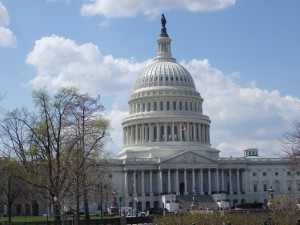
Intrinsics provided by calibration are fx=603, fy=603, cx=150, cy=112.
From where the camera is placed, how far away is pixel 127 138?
170 metres

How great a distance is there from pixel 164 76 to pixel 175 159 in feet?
92.9

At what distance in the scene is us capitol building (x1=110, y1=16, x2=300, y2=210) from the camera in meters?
152

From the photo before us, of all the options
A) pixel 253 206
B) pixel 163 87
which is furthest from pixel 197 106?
pixel 253 206

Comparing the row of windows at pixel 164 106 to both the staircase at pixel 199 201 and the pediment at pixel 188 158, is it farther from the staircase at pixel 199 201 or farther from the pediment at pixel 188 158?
the staircase at pixel 199 201

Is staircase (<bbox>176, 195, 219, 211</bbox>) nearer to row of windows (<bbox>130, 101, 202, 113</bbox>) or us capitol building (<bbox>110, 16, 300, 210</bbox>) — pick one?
us capitol building (<bbox>110, 16, 300, 210</bbox>)

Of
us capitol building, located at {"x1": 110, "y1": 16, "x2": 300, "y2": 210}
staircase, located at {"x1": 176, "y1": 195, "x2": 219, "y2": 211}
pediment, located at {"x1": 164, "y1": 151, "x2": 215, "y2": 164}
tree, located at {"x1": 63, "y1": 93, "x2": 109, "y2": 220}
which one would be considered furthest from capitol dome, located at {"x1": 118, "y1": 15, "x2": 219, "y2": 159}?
tree, located at {"x1": 63, "y1": 93, "x2": 109, "y2": 220}

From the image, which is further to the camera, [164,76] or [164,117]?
[164,76]

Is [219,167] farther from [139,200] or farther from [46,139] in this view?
[46,139]

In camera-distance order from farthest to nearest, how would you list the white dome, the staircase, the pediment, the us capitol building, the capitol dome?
the white dome → the capitol dome → the pediment → the us capitol building → the staircase

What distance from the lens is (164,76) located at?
171m

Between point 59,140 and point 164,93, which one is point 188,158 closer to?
point 164,93

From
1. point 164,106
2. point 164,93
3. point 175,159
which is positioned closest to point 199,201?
point 175,159

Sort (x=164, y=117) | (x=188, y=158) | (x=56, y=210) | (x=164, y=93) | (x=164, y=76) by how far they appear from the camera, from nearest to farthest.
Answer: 1. (x=56, y=210)
2. (x=188, y=158)
3. (x=164, y=117)
4. (x=164, y=93)
5. (x=164, y=76)

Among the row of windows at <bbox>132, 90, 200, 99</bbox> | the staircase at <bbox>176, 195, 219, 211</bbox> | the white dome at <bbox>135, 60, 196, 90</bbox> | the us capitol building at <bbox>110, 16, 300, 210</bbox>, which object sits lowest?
the staircase at <bbox>176, 195, 219, 211</bbox>
